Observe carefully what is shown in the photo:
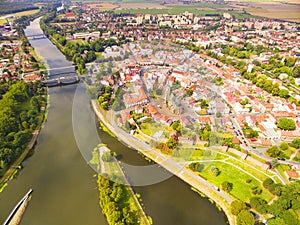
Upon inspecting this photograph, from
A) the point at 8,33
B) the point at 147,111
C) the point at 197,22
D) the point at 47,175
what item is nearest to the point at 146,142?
the point at 147,111

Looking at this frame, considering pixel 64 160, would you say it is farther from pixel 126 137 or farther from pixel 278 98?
pixel 278 98

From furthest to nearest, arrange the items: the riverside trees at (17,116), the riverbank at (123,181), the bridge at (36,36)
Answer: the bridge at (36,36) → the riverside trees at (17,116) → the riverbank at (123,181)

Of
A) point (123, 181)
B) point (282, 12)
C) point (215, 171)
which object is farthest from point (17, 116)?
point (282, 12)

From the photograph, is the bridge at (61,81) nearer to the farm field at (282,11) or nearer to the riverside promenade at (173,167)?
the riverside promenade at (173,167)

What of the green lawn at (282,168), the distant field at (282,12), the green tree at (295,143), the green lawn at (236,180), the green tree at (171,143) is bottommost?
the green lawn at (236,180)

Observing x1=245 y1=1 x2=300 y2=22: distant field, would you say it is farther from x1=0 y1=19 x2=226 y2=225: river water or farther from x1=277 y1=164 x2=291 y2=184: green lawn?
x1=0 y1=19 x2=226 y2=225: river water

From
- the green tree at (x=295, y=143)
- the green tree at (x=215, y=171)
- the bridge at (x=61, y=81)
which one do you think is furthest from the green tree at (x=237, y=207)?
the bridge at (x=61, y=81)
